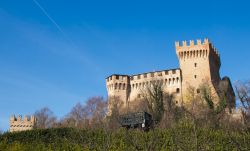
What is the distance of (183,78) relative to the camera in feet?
190

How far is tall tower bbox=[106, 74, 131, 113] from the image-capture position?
6144cm

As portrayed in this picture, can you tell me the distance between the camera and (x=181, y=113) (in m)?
39.2

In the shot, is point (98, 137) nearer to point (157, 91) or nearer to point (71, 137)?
point (71, 137)

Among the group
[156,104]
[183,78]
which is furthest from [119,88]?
[156,104]

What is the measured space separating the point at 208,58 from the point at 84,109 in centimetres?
2040

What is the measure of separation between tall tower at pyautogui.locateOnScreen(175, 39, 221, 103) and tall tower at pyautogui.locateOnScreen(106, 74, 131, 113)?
9.30 metres

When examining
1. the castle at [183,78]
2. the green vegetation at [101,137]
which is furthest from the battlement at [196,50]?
the green vegetation at [101,137]

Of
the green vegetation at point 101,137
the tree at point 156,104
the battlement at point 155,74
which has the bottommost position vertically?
the green vegetation at point 101,137

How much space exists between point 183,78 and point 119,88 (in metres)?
10.4

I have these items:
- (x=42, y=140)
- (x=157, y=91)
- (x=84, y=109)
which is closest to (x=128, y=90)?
(x=84, y=109)

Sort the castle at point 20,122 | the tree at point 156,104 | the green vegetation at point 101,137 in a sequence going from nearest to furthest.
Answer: the green vegetation at point 101,137 → the tree at point 156,104 → the castle at point 20,122

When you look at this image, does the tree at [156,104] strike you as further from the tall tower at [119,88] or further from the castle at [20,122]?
the castle at [20,122]

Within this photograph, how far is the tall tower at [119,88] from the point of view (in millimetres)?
61438

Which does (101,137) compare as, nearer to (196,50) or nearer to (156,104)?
(156,104)
